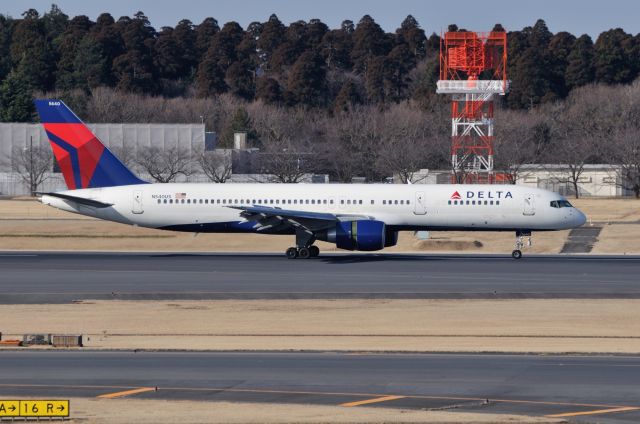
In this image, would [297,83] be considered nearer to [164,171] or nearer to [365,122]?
[365,122]

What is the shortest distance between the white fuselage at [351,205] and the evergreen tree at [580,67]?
13917cm

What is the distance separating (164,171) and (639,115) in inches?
2779

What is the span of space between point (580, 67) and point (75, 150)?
14771cm

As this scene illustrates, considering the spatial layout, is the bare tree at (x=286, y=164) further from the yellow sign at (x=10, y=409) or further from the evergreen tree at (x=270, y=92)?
the yellow sign at (x=10, y=409)

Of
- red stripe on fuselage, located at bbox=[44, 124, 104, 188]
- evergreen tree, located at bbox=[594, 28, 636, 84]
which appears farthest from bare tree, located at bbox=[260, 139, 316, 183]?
evergreen tree, located at bbox=[594, 28, 636, 84]

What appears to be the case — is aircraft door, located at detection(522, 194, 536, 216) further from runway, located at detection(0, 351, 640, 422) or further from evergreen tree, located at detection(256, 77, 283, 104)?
evergreen tree, located at detection(256, 77, 283, 104)

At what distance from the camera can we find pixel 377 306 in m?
36.7

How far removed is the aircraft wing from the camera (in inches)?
2052

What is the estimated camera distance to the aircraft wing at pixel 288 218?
52125mm

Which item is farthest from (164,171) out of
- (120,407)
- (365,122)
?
(120,407)

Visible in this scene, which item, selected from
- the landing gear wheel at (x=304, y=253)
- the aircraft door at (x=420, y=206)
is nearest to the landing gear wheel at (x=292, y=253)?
the landing gear wheel at (x=304, y=253)

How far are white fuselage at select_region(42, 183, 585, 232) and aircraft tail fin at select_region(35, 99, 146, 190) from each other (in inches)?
26.5

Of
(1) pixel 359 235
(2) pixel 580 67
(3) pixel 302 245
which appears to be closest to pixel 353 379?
(1) pixel 359 235

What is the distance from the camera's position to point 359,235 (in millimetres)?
51469
